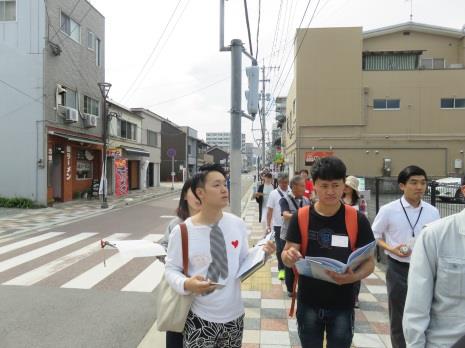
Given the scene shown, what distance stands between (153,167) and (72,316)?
1386 inches

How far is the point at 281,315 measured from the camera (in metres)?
5.02

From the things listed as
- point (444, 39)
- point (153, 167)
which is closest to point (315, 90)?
point (444, 39)

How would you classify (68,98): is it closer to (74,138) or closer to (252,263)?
(74,138)

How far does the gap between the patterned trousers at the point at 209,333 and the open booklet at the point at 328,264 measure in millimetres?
540

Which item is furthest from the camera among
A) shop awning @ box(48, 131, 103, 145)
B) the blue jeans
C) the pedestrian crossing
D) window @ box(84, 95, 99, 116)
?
window @ box(84, 95, 99, 116)

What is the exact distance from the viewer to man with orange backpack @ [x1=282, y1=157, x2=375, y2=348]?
96.7 inches

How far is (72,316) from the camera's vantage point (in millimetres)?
5070

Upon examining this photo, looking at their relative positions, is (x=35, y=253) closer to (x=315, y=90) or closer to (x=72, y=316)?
(x=72, y=316)

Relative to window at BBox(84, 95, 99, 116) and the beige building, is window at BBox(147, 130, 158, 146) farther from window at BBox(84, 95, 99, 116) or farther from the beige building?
the beige building

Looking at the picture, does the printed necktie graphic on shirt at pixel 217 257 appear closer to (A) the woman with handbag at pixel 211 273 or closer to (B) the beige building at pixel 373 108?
(A) the woman with handbag at pixel 211 273

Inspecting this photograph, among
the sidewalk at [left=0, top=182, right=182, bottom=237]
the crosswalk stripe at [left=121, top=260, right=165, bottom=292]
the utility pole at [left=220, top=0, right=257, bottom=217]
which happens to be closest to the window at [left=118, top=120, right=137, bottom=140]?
the sidewalk at [left=0, top=182, right=182, bottom=237]

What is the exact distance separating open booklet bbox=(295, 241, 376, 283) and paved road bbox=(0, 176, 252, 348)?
1.42 metres

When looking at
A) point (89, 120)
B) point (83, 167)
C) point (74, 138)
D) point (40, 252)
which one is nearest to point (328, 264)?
point (40, 252)

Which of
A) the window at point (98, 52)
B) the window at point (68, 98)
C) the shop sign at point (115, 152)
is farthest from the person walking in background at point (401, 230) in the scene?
the window at point (98, 52)
